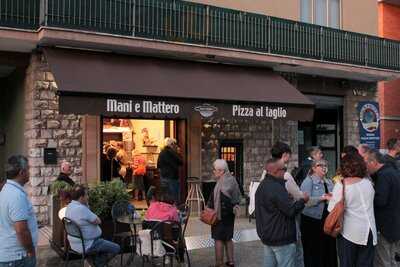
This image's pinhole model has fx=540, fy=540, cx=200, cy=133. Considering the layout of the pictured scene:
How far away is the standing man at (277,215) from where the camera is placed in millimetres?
5484

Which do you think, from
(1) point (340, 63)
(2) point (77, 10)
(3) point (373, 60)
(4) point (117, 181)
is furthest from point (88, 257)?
(3) point (373, 60)

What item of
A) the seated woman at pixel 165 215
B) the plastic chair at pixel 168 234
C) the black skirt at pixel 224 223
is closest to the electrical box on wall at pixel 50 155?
the seated woman at pixel 165 215

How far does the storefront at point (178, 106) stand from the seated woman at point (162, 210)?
3.27 meters

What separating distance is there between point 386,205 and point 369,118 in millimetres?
10576

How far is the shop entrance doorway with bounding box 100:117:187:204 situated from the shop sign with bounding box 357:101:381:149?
225 inches

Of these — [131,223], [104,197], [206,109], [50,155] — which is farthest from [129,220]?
[50,155]

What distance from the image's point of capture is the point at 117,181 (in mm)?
8359

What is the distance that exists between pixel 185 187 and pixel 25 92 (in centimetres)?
448

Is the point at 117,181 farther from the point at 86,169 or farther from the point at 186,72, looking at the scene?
the point at 186,72

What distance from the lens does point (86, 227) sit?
22.2ft

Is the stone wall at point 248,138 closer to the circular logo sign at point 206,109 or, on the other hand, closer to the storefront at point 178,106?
the storefront at point 178,106

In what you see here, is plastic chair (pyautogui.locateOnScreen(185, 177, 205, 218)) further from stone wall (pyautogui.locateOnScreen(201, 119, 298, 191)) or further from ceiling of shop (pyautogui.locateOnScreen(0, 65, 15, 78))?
ceiling of shop (pyautogui.locateOnScreen(0, 65, 15, 78))

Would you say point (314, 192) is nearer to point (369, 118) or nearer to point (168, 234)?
point (168, 234)

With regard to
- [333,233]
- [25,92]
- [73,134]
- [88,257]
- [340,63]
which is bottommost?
A: [88,257]
